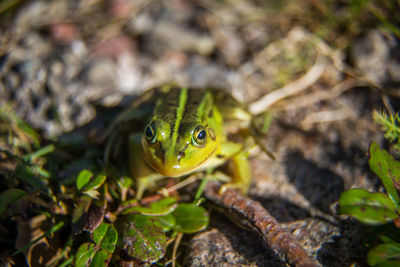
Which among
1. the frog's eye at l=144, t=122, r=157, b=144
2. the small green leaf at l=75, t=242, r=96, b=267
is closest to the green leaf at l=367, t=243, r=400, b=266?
the frog's eye at l=144, t=122, r=157, b=144

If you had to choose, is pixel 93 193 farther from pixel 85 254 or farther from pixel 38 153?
pixel 38 153

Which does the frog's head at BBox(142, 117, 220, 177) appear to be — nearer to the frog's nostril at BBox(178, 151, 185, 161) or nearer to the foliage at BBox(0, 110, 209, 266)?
the frog's nostril at BBox(178, 151, 185, 161)

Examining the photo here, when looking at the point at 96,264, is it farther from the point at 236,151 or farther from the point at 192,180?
the point at 236,151

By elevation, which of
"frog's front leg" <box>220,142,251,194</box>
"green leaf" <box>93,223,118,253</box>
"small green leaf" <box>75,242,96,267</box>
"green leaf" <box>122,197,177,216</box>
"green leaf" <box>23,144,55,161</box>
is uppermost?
"green leaf" <box>23,144,55,161</box>

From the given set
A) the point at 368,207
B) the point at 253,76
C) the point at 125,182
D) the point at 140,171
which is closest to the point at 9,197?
the point at 125,182

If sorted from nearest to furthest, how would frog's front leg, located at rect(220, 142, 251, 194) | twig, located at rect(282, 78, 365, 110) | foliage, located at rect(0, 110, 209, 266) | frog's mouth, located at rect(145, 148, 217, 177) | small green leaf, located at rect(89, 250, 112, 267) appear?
small green leaf, located at rect(89, 250, 112, 267) → foliage, located at rect(0, 110, 209, 266) → frog's mouth, located at rect(145, 148, 217, 177) → frog's front leg, located at rect(220, 142, 251, 194) → twig, located at rect(282, 78, 365, 110)
